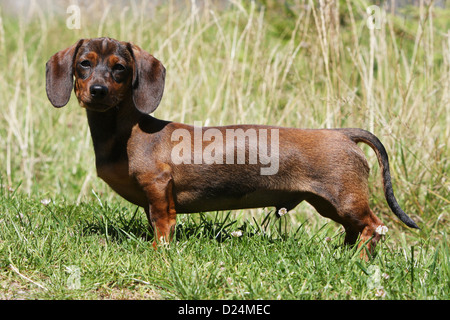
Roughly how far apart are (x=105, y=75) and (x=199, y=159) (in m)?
0.67

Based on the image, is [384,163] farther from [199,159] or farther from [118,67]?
[118,67]

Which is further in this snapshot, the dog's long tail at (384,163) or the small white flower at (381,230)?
the dog's long tail at (384,163)

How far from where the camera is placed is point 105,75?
115 inches

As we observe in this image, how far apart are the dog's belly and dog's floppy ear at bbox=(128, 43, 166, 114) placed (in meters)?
0.53

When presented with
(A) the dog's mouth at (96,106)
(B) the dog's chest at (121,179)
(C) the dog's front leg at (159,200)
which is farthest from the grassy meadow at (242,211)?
(A) the dog's mouth at (96,106)

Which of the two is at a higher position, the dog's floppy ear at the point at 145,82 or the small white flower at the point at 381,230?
the dog's floppy ear at the point at 145,82

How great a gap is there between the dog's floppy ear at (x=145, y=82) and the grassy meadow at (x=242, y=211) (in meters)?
0.72

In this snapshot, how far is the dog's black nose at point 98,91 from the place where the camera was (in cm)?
282

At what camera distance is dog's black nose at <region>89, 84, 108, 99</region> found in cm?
282

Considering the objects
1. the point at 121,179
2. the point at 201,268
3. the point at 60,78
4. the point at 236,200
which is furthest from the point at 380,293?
the point at 60,78

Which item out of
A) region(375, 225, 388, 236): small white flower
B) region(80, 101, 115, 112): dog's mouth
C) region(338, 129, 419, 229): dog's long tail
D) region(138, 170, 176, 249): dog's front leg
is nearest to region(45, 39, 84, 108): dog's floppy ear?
region(80, 101, 115, 112): dog's mouth

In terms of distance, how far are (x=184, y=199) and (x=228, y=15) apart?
10.2 feet

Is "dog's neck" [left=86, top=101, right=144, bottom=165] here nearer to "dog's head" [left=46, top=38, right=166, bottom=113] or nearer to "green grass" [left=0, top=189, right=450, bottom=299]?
"dog's head" [left=46, top=38, right=166, bottom=113]

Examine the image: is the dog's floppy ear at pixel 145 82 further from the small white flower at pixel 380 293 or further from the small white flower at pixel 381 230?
the small white flower at pixel 380 293
